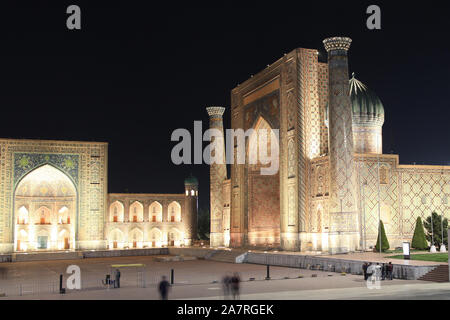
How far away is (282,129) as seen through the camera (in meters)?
20.6

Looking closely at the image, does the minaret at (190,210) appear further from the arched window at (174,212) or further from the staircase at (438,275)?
the staircase at (438,275)

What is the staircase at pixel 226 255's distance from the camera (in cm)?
2072

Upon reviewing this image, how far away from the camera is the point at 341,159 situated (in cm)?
1703

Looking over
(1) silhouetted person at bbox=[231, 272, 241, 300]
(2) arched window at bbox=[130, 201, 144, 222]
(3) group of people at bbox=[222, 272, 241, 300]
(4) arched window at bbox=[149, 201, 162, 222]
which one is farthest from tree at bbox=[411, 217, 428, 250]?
(2) arched window at bbox=[130, 201, 144, 222]

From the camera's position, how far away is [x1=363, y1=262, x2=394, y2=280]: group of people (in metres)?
12.1

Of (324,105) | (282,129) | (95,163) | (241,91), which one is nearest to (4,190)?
(95,163)

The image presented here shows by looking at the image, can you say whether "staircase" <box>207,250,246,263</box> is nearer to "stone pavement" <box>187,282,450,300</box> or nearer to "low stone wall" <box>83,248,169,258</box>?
"low stone wall" <box>83,248,169,258</box>

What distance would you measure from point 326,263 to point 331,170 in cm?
313

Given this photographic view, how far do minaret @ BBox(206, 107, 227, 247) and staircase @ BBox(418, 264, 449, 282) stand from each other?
15001 millimetres

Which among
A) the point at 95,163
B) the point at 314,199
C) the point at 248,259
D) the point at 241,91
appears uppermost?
the point at 241,91

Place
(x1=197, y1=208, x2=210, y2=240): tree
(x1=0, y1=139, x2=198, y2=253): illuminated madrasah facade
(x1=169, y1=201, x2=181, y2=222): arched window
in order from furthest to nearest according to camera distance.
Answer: (x1=197, y1=208, x2=210, y2=240): tree → (x1=169, y1=201, x2=181, y2=222): arched window → (x1=0, y1=139, x2=198, y2=253): illuminated madrasah facade
